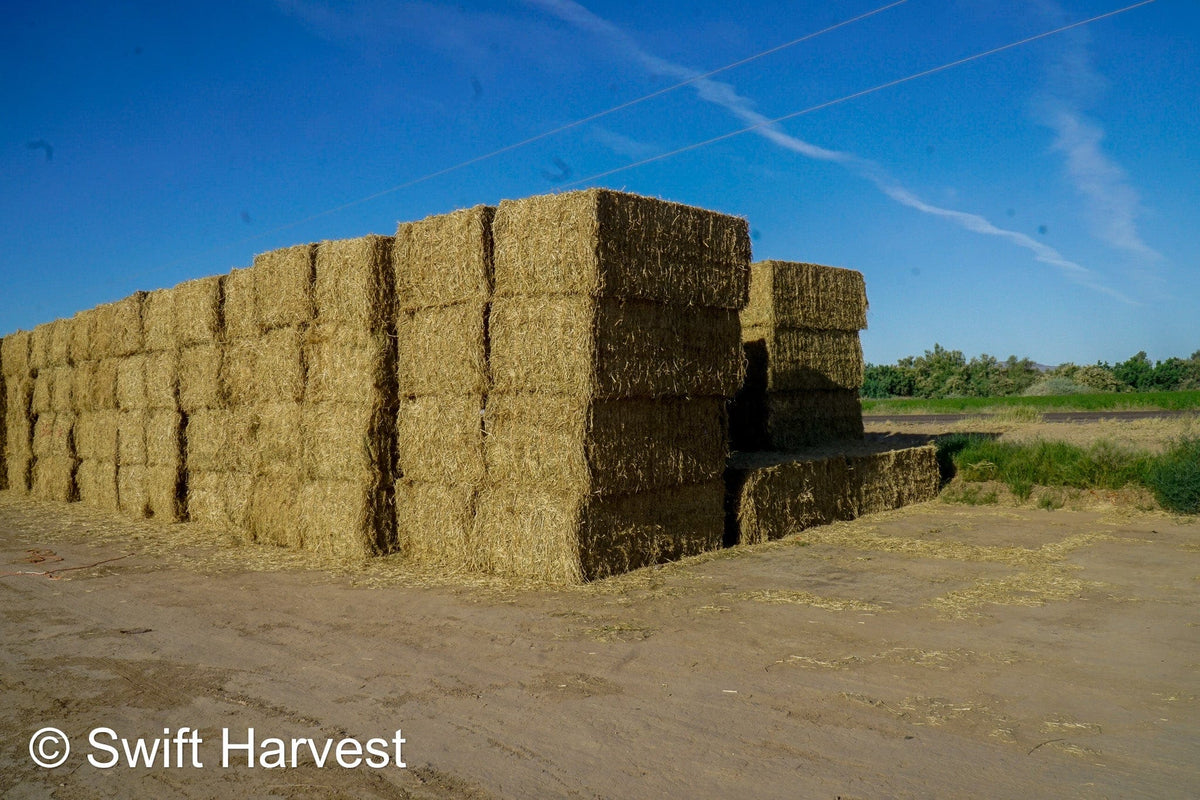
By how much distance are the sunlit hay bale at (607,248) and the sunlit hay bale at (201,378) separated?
209 inches

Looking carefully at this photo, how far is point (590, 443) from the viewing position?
739 centimetres

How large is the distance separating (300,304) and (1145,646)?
866 centimetres

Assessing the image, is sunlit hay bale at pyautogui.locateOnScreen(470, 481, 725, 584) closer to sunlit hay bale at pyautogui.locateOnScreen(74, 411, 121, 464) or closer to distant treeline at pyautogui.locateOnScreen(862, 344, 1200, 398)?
sunlit hay bale at pyautogui.locateOnScreen(74, 411, 121, 464)

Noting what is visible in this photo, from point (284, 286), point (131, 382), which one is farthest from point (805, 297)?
point (131, 382)

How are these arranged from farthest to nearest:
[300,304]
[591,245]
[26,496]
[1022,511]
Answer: [26,496], [1022,511], [300,304], [591,245]

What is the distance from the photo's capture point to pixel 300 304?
9727 mm

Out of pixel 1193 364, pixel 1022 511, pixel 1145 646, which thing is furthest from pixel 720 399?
pixel 1193 364

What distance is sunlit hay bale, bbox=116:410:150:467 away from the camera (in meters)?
12.9

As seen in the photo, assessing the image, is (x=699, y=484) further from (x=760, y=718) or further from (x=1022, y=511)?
(x=1022, y=511)

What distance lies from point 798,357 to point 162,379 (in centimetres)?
953

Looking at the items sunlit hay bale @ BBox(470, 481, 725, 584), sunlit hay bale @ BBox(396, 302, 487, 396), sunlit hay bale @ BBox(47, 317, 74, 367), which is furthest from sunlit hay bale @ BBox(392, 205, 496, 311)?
sunlit hay bale @ BBox(47, 317, 74, 367)

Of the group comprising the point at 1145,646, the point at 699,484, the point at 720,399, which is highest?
the point at 720,399

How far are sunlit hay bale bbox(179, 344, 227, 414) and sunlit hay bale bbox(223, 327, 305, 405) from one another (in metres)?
0.14

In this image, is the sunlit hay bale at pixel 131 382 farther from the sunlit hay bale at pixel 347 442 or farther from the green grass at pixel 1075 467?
the green grass at pixel 1075 467
